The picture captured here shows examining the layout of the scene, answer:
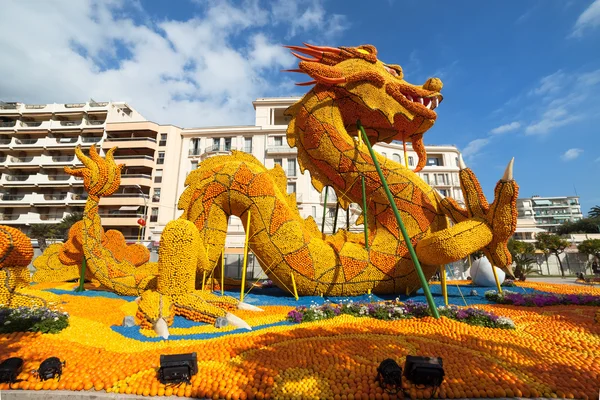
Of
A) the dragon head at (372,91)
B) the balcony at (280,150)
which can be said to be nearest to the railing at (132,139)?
the balcony at (280,150)

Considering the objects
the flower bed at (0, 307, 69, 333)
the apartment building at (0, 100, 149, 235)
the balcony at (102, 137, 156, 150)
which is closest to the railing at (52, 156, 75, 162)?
the apartment building at (0, 100, 149, 235)

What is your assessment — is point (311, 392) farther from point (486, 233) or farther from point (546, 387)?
point (486, 233)

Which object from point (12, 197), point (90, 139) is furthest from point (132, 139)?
point (12, 197)

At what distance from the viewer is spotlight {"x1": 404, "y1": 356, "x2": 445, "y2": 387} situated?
3206 mm

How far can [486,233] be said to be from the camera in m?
7.48

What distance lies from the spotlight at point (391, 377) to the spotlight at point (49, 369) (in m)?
3.50

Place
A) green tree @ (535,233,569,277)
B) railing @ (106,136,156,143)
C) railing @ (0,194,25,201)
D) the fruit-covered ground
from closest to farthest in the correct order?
the fruit-covered ground → green tree @ (535,233,569,277) → railing @ (106,136,156,143) → railing @ (0,194,25,201)

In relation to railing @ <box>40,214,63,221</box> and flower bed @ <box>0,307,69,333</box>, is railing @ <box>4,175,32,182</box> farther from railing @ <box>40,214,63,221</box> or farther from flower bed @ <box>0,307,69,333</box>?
flower bed @ <box>0,307,69,333</box>

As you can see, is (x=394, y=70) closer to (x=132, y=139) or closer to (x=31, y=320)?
(x=31, y=320)

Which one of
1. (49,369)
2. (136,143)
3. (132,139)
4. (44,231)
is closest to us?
(49,369)

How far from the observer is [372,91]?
370 inches

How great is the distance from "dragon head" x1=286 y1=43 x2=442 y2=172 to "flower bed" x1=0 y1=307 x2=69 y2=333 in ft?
26.5

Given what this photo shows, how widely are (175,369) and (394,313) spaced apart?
4.60 metres

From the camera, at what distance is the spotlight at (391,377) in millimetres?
3229
